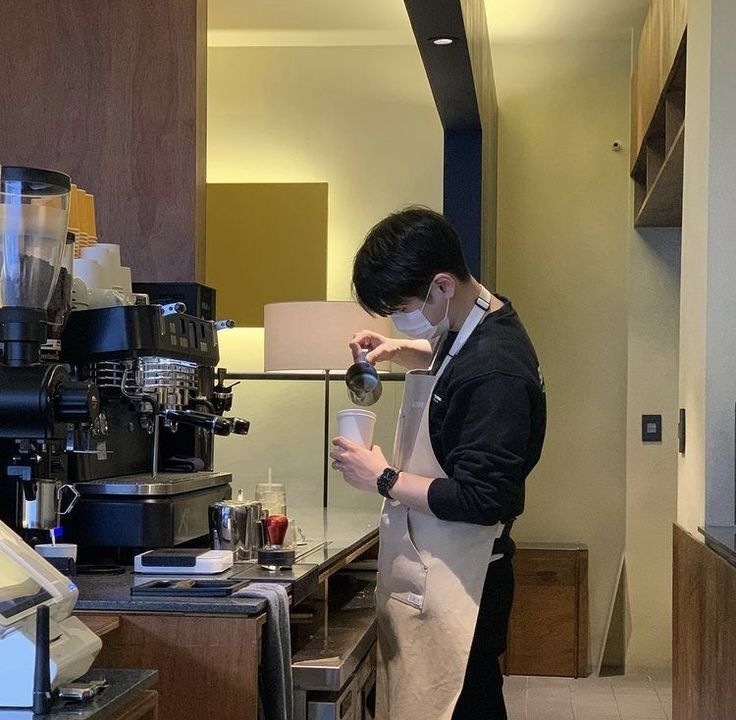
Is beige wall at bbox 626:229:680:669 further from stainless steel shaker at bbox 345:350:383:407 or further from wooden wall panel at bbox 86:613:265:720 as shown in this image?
wooden wall panel at bbox 86:613:265:720

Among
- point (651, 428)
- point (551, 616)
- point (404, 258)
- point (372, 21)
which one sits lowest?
point (551, 616)

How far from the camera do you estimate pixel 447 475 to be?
2324 millimetres

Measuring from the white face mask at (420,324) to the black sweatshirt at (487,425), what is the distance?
0.08m

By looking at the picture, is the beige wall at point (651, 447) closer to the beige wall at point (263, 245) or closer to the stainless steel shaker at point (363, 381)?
the beige wall at point (263, 245)

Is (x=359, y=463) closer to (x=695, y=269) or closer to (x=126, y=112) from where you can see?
(x=695, y=269)

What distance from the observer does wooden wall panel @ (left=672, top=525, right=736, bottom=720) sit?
2459 mm

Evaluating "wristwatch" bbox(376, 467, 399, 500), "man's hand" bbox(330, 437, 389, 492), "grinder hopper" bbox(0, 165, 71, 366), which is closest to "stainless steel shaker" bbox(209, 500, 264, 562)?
"man's hand" bbox(330, 437, 389, 492)

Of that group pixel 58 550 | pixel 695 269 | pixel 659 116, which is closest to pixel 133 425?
pixel 58 550

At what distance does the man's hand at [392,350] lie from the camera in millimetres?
2797

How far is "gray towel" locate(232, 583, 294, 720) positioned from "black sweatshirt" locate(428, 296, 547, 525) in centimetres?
36

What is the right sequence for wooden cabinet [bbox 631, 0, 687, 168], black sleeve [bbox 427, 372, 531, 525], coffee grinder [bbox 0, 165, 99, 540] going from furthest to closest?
1. wooden cabinet [bbox 631, 0, 687, 168]
2. black sleeve [bbox 427, 372, 531, 525]
3. coffee grinder [bbox 0, 165, 99, 540]

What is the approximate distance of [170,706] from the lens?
2.01 metres

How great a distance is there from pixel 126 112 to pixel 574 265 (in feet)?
9.52

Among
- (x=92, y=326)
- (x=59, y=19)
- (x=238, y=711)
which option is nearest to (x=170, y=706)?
(x=238, y=711)
